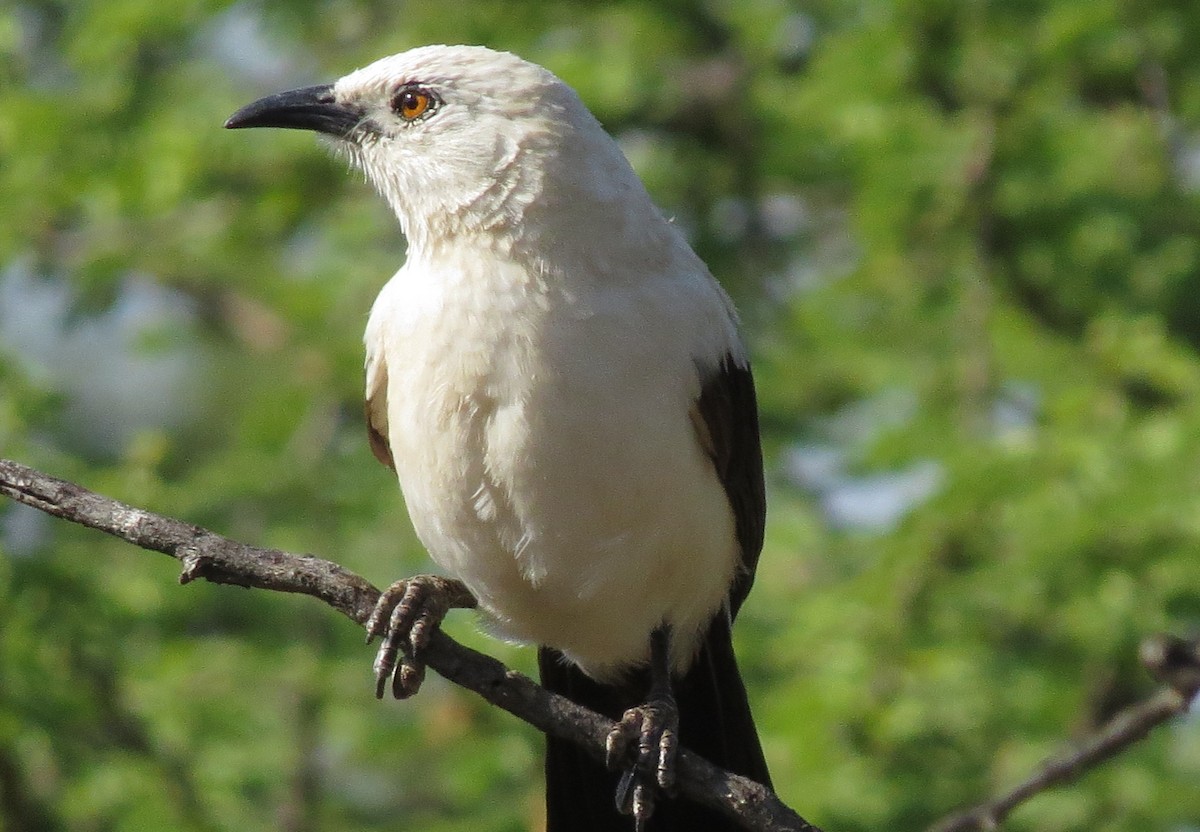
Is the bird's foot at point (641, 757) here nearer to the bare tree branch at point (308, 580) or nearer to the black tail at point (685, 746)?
the bare tree branch at point (308, 580)

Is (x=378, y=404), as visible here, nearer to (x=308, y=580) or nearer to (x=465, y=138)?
(x=465, y=138)

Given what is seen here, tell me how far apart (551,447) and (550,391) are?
6.6 inches

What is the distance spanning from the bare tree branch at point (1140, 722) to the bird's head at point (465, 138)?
2.18 meters

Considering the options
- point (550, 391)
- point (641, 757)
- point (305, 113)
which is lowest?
point (641, 757)

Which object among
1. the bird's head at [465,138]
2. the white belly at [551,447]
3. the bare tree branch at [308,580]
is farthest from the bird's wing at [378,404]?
the bare tree branch at [308,580]

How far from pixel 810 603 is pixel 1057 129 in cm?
319

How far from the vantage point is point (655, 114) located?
10.8m

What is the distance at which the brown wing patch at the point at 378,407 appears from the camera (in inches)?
208

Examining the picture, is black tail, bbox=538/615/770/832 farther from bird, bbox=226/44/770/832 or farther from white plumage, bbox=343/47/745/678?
white plumage, bbox=343/47/745/678

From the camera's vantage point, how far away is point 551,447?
461cm

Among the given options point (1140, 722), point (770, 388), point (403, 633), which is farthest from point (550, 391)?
point (770, 388)

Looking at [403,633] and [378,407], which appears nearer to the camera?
[403,633]

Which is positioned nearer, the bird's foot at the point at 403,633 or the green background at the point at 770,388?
the bird's foot at the point at 403,633

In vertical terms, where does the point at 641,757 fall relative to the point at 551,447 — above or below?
below
